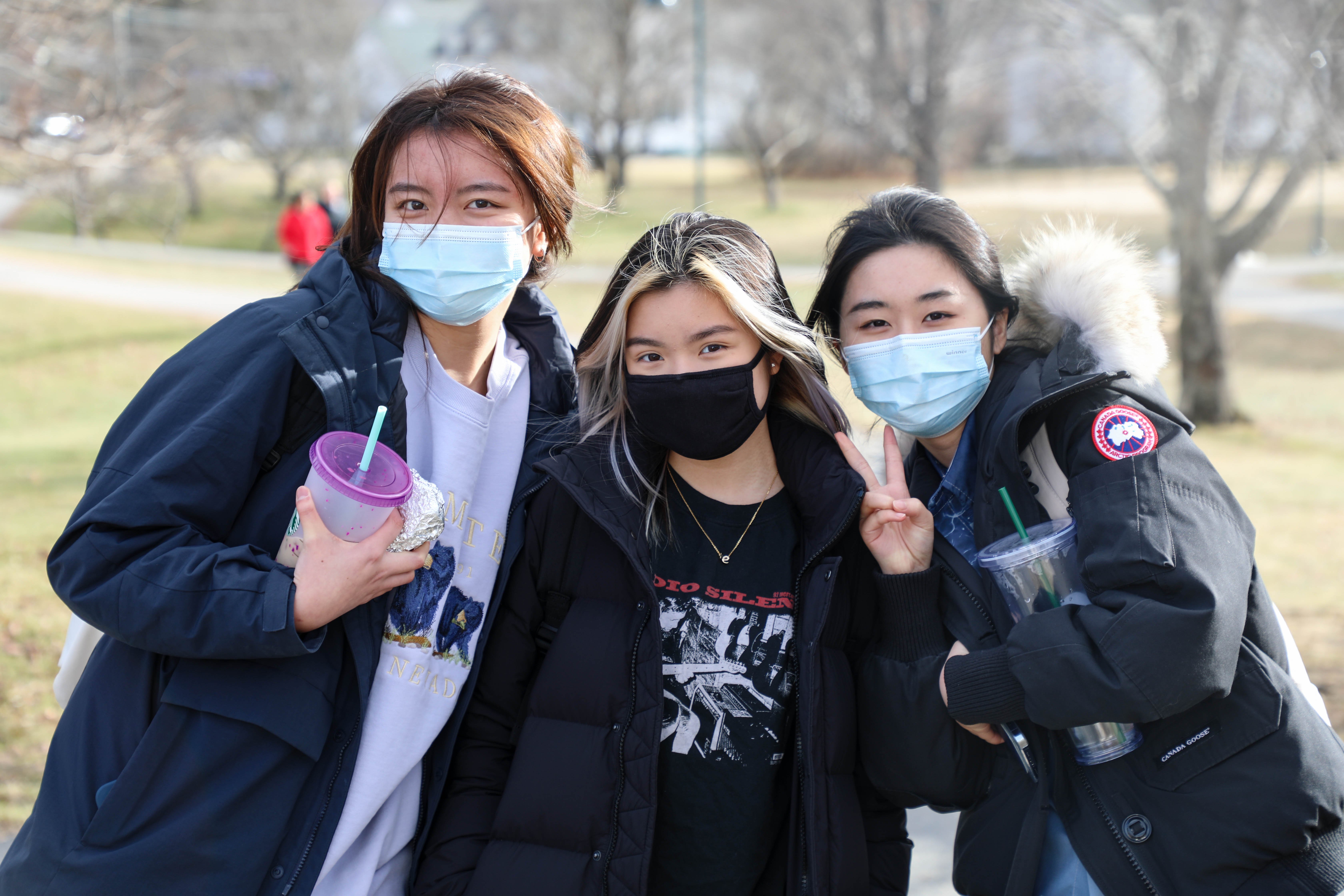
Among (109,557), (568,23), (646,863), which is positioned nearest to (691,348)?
(646,863)

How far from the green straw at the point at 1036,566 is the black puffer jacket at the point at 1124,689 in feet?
0.16

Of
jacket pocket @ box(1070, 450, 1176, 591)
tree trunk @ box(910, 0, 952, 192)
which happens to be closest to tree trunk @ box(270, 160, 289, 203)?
Answer: tree trunk @ box(910, 0, 952, 192)

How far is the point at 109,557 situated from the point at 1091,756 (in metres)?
1.87

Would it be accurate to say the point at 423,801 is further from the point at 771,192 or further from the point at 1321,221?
the point at 771,192

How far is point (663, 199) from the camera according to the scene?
35219 mm

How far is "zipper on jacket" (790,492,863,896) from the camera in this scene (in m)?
2.25

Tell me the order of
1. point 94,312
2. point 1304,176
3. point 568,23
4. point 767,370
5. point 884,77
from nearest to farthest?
point 767,370, point 1304,176, point 94,312, point 884,77, point 568,23

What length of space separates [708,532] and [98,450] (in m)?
8.76

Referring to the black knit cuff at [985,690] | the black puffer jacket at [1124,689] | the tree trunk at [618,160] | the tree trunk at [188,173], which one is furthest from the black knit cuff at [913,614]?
the tree trunk at [618,160]

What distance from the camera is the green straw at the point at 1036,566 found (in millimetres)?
2199

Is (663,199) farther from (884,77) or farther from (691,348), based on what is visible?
(691,348)

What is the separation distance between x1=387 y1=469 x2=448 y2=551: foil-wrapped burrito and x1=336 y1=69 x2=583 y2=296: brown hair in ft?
1.78

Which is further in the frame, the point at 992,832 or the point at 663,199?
the point at 663,199

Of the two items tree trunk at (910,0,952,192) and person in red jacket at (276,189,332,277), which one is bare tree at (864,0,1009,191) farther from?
person in red jacket at (276,189,332,277)
